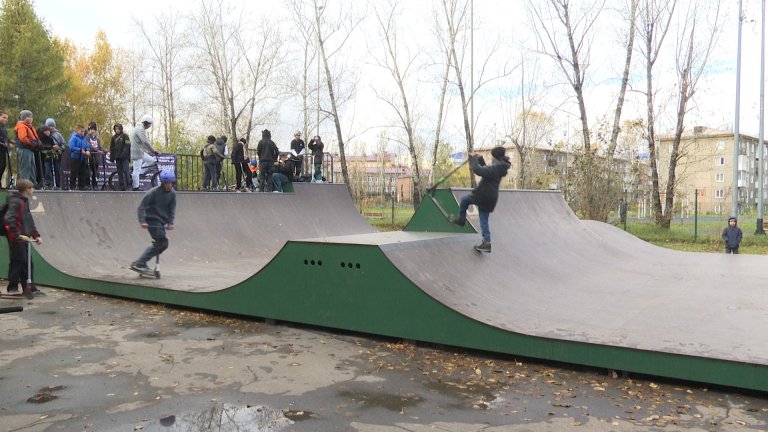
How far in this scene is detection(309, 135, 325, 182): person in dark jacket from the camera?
17562mm

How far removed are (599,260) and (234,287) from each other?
19.9ft

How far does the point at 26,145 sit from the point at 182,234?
319 cm

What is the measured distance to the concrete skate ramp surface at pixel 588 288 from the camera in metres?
5.04

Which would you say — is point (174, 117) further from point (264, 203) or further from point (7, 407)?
point (7, 407)

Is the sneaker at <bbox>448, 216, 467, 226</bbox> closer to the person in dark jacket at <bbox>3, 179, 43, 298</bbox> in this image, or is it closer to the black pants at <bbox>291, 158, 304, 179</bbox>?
the person in dark jacket at <bbox>3, 179, 43, 298</bbox>

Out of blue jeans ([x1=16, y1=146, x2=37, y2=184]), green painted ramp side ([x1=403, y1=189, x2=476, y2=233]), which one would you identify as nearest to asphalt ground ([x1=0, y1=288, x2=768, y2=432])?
green painted ramp side ([x1=403, y1=189, x2=476, y2=233])

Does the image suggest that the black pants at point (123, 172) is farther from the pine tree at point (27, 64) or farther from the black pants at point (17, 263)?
the pine tree at point (27, 64)

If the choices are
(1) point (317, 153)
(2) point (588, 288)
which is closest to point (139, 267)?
(2) point (588, 288)

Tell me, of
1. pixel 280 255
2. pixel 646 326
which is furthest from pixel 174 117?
pixel 646 326

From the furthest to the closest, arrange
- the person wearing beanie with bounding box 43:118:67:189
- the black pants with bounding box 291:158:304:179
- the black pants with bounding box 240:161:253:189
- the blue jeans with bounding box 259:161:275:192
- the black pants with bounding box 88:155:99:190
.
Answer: the black pants with bounding box 291:158:304:179 → the black pants with bounding box 240:161:253:189 → the blue jeans with bounding box 259:161:275:192 → the black pants with bounding box 88:155:99:190 → the person wearing beanie with bounding box 43:118:67:189

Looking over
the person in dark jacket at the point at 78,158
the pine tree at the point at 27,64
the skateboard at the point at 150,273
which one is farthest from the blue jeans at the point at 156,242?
the pine tree at the point at 27,64

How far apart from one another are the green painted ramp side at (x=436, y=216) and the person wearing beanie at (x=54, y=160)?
7.75 m

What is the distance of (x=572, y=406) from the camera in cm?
418

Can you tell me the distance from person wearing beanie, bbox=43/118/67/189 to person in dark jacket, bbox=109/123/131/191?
1.04 metres
